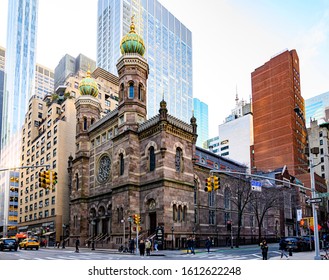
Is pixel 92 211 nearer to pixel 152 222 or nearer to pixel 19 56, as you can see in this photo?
pixel 152 222

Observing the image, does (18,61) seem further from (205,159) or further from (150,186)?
(150,186)

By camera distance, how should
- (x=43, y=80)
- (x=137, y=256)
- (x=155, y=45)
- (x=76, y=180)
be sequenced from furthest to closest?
(x=43, y=80) → (x=155, y=45) → (x=76, y=180) → (x=137, y=256)

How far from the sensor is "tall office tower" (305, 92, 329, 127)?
109m

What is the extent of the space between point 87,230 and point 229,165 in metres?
31.4

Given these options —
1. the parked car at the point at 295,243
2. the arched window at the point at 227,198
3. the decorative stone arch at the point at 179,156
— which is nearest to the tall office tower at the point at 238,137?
the arched window at the point at 227,198

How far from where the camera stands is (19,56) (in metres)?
158

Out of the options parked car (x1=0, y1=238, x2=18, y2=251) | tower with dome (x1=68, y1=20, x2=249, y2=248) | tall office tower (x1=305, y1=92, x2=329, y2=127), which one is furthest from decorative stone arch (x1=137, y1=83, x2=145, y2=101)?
tall office tower (x1=305, y1=92, x2=329, y2=127)

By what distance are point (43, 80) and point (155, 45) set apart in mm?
62742

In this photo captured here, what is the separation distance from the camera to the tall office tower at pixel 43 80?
178m

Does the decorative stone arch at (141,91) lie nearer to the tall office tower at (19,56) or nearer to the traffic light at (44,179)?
the traffic light at (44,179)

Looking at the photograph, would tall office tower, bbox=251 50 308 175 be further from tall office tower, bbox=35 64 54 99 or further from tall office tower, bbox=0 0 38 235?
tall office tower, bbox=35 64 54 99

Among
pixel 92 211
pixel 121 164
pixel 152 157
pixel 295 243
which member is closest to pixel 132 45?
pixel 152 157
